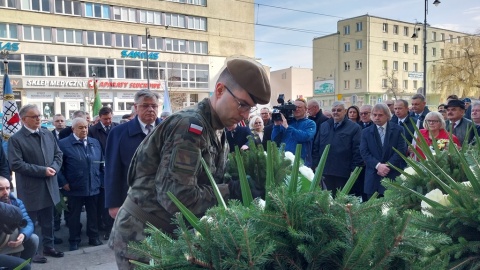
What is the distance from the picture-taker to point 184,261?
885mm

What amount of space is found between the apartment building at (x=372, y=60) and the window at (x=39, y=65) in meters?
31.9

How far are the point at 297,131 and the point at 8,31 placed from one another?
1295 inches

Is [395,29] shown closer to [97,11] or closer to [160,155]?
[97,11]

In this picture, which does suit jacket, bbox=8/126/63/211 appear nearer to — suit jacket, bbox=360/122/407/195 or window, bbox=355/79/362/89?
suit jacket, bbox=360/122/407/195

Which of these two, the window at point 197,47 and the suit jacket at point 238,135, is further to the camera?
the window at point 197,47

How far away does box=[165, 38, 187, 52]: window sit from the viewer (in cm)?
3841

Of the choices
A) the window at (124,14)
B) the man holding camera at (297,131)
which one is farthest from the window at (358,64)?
the man holding camera at (297,131)

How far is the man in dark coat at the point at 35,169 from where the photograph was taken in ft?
15.4

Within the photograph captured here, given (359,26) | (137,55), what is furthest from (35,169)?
(359,26)

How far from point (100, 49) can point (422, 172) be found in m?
36.6

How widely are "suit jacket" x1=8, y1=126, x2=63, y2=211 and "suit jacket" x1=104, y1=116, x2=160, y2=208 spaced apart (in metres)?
1.49

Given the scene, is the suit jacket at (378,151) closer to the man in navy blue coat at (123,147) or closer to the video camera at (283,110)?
the video camera at (283,110)

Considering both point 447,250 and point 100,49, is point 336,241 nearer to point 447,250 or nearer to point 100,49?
point 447,250

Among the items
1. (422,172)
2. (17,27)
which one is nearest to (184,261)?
(422,172)
